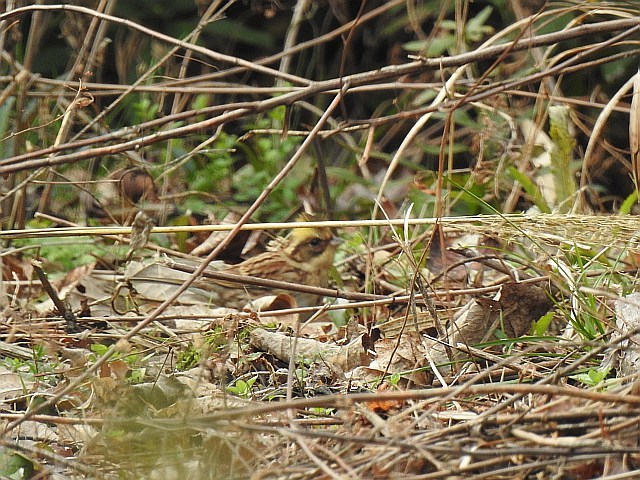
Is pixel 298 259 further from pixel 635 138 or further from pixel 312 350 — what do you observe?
pixel 635 138

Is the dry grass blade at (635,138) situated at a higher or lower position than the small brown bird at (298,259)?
higher

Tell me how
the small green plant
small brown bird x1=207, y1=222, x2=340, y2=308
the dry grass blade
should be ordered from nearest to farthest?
the small green plant < the dry grass blade < small brown bird x1=207, y1=222, x2=340, y2=308

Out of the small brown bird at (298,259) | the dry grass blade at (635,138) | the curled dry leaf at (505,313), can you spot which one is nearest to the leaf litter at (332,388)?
the curled dry leaf at (505,313)

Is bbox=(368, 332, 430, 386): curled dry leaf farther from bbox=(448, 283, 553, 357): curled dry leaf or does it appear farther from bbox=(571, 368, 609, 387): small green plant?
bbox=(571, 368, 609, 387): small green plant

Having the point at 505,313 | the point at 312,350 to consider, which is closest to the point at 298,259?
the point at 312,350

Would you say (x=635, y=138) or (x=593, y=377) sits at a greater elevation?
(x=635, y=138)

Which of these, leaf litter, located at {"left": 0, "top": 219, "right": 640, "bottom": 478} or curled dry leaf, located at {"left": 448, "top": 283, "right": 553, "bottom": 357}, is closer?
leaf litter, located at {"left": 0, "top": 219, "right": 640, "bottom": 478}

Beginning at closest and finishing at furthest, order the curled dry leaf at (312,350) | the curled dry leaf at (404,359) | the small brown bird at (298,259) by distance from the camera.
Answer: the curled dry leaf at (404,359) < the curled dry leaf at (312,350) < the small brown bird at (298,259)

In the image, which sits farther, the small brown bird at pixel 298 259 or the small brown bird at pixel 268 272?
the small brown bird at pixel 298 259

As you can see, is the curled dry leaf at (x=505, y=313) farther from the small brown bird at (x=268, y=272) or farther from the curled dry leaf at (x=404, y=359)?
the small brown bird at (x=268, y=272)

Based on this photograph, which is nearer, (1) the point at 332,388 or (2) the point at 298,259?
(1) the point at 332,388

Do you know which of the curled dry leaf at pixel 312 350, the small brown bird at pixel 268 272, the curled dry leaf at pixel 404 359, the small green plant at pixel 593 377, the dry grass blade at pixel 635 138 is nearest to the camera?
the small green plant at pixel 593 377

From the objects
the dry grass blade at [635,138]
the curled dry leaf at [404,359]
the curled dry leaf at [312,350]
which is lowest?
the curled dry leaf at [312,350]

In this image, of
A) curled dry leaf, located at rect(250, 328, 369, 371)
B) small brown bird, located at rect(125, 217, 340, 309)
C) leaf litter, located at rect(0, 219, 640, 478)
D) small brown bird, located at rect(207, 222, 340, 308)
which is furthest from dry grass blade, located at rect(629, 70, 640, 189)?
small brown bird, located at rect(207, 222, 340, 308)
